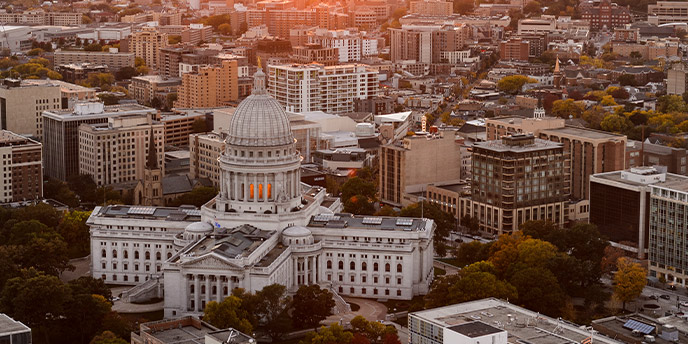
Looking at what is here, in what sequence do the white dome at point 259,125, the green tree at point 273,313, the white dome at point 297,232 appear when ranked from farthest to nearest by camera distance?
the white dome at point 259,125 < the white dome at point 297,232 < the green tree at point 273,313

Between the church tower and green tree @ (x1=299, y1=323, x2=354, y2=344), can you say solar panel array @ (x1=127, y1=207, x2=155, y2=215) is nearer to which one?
the church tower

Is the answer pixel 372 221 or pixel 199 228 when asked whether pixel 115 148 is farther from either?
pixel 372 221

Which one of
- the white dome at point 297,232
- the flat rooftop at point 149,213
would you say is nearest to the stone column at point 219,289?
the white dome at point 297,232

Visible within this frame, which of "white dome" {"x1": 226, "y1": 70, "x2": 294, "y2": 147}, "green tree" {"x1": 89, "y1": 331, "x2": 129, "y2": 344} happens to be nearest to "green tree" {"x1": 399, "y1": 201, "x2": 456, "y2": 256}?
"white dome" {"x1": 226, "y1": 70, "x2": 294, "y2": 147}

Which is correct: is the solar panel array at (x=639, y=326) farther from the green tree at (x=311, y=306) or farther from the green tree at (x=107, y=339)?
the green tree at (x=107, y=339)

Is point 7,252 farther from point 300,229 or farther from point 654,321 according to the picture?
point 654,321

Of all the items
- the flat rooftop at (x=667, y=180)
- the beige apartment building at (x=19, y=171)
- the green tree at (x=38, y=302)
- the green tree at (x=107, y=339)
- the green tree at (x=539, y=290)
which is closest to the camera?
the green tree at (x=107, y=339)

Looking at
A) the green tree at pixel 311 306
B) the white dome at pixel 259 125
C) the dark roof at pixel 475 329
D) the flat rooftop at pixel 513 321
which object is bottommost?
the green tree at pixel 311 306
